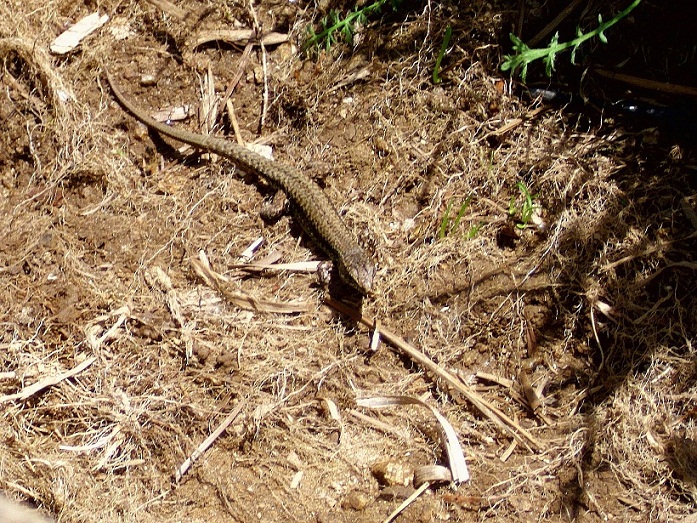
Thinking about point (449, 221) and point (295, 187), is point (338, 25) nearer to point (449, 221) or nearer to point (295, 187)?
point (295, 187)

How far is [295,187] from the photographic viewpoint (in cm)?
501

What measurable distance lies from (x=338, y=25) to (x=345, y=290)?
1.82m

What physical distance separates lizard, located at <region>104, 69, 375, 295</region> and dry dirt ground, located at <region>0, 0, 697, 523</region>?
0.38 ft

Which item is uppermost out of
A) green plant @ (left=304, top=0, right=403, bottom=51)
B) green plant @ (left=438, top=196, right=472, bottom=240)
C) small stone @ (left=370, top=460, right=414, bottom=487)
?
green plant @ (left=304, top=0, right=403, bottom=51)

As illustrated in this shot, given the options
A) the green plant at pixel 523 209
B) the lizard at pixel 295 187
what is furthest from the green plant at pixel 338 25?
the green plant at pixel 523 209

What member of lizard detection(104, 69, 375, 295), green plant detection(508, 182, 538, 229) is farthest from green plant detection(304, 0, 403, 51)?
green plant detection(508, 182, 538, 229)

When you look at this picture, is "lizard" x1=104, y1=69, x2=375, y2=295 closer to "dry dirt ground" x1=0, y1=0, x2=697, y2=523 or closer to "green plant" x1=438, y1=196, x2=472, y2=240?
"dry dirt ground" x1=0, y1=0, x2=697, y2=523

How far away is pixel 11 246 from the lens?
4883 mm

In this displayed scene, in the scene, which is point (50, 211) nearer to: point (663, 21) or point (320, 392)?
point (320, 392)

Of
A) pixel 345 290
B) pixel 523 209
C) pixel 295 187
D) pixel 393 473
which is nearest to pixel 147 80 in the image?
pixel 295 187

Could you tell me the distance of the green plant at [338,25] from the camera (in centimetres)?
483

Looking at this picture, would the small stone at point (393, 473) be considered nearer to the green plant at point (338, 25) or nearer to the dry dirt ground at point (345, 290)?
the dry dirt ground at point (345, 290)

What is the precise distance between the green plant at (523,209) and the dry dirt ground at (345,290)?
0.06 feet

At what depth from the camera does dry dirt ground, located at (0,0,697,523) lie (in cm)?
446
